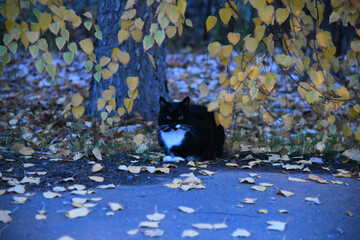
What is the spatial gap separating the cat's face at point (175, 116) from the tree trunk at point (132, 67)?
47.2 inches

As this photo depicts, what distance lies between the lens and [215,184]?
3098 millimetres

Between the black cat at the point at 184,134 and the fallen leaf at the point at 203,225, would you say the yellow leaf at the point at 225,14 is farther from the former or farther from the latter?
the fallen leaf at the point at 203,225

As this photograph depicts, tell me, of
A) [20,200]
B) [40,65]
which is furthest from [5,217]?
[40,65]

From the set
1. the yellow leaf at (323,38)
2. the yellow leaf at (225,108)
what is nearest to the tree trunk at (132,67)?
the yellow leaf at (225,108)

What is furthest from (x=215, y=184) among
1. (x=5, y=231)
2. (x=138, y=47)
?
(x=138, y=47)

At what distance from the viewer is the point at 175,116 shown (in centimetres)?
399

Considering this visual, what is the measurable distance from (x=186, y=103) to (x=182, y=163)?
57 cm

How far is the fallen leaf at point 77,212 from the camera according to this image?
8.08 feet

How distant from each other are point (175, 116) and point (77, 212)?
168 centimetres

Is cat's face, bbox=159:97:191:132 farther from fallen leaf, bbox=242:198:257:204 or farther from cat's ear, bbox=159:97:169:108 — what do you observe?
fallen leaf, bbox=242:198:257:204

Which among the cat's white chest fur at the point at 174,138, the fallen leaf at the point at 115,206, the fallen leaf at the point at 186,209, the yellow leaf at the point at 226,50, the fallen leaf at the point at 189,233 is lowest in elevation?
the fallen leaf at the point at 189,233

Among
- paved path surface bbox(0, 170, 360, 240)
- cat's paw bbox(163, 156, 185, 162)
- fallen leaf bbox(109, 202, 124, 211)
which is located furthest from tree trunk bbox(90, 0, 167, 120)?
fallen leaf bbox(109, 202, 124, 211)

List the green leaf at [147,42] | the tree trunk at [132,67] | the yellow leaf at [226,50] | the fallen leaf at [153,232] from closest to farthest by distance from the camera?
1. the fallen leaf at [153,232]
2. the green leaf at [147,42]
3. the yellow leaf at [226,50]
4. the tree trunk at [132,67]

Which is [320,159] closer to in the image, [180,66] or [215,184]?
[215,184]
